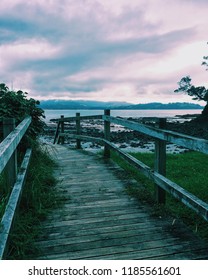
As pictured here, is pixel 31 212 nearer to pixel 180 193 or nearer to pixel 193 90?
pixel 180 193

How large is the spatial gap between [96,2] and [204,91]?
3481 cm

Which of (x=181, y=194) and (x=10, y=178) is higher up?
(x=10, y=178)

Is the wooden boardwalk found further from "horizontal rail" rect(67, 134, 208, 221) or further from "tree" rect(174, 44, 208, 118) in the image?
"tree" rect(174, 44, 208, 118)

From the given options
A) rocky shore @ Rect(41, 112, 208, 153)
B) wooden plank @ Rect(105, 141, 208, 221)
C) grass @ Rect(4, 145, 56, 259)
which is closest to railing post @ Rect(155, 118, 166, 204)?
wooden plank @ Rect(105, 141, 208, 221)

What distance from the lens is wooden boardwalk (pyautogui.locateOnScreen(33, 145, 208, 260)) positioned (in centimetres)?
275

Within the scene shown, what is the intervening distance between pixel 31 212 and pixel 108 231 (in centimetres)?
106

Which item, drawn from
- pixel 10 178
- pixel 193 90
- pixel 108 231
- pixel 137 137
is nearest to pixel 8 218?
pixel 10 178

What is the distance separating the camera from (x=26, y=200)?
3793mm

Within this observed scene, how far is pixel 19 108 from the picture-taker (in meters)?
6.32

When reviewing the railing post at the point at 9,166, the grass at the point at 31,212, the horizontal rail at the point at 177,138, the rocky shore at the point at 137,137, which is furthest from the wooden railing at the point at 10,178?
the rocky shore at the point at 137,137

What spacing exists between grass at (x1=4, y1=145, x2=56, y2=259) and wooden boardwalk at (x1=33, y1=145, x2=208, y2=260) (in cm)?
11

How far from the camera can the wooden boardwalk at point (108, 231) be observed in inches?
108
